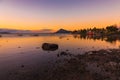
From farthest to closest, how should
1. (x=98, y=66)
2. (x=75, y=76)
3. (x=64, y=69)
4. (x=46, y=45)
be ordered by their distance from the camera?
(x=46, y=45), (x=98, y=66), (x=64, y=69), (x=75, y=76)

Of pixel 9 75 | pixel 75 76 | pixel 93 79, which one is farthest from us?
pixel 9 75

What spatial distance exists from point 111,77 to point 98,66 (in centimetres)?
529

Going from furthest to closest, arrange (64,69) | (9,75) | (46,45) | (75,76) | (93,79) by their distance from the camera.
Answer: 1. (46,45)
2. (64,69)
3. (9,75)
4. (75,76)
5. (93,79)

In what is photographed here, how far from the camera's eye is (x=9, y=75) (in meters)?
18.7

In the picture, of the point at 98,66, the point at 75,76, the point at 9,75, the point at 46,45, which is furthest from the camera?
the point at 46,45

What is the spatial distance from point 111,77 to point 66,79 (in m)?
5.25

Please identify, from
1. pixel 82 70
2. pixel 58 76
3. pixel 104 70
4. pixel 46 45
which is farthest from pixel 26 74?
pixel 46 45

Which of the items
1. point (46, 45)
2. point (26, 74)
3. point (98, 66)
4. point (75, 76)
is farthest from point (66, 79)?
point (46, 45)

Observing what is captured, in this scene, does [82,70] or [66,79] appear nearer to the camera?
[66,79]

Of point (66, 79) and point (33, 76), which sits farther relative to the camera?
point (33, 76)

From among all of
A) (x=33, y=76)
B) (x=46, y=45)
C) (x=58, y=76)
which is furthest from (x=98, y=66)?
(x=46, y=45)

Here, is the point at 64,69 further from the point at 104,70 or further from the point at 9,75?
the point at 9,75

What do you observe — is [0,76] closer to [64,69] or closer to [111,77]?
[64,69]

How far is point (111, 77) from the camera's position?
55.0ft
